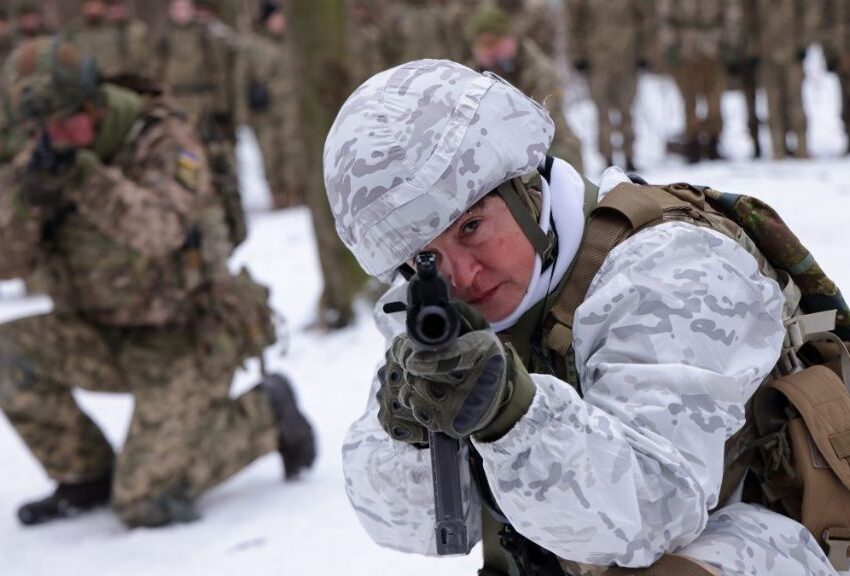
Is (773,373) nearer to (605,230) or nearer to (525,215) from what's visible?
(605,230)

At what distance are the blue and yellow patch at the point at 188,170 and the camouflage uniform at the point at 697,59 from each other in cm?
639

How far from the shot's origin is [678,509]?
167 cm

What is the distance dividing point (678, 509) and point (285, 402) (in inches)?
112

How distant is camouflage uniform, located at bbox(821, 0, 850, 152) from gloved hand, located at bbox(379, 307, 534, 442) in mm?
7605

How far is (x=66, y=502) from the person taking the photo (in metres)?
4.24

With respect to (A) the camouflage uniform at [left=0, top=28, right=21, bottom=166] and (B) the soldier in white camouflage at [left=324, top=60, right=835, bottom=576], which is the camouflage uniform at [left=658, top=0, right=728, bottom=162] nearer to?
(A) the camouflage uniform at [left=0, top=28, right=21, bottom=166]

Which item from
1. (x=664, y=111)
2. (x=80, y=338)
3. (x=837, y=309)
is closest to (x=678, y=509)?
(x=837, y=309)

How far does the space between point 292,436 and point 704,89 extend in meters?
6.74

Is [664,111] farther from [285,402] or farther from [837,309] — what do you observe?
[837,309]

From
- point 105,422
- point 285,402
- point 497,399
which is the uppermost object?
point 497,399

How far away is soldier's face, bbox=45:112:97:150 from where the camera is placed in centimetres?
404

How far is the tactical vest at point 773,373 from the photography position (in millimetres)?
1888

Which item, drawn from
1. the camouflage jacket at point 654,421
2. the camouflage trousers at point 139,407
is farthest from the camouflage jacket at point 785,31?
the camouflage jacket at point 654,421

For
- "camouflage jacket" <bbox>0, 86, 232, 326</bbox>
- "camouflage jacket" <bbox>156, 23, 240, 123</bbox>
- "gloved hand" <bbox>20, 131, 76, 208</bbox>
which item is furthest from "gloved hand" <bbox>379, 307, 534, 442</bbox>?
"camouflage jacket" <bbox>156, 23, 240, 123</bbox>
